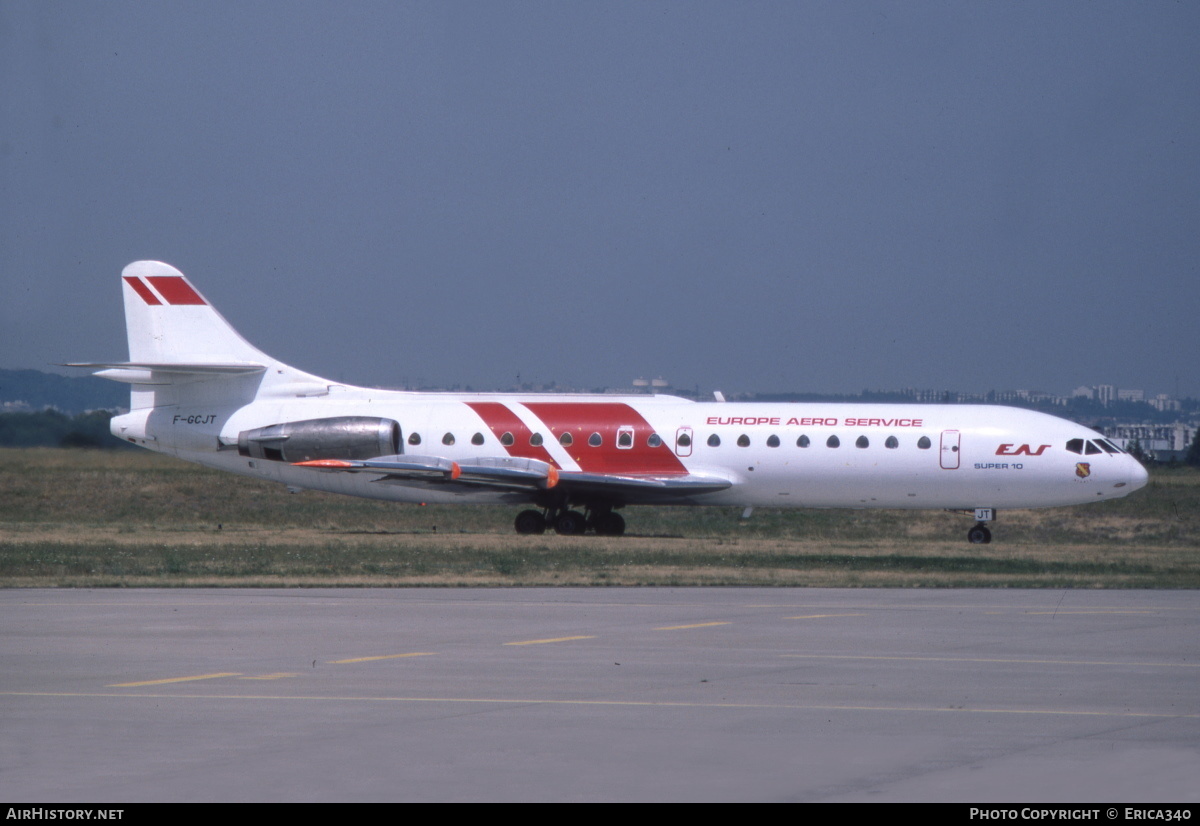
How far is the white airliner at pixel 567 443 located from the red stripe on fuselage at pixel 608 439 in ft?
0.11

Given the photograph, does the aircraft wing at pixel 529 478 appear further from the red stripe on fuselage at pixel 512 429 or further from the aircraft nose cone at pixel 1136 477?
the aircraft nose cone at pixel 1136 477

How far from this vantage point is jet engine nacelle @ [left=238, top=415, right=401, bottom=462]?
37.9m

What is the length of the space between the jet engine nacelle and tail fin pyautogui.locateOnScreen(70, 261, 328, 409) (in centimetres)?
144

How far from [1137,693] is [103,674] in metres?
8.53

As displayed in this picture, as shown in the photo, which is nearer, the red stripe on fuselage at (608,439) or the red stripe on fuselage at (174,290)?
the red stripe on fuselage at (608,439)

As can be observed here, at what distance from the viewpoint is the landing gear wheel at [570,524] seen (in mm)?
37812

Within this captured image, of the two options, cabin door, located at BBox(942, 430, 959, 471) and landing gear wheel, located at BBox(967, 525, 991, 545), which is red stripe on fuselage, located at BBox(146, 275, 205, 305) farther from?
landing gear wheel, located at BBox(967, 525, 991, 545)

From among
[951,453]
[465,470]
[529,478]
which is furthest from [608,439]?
[951,453]

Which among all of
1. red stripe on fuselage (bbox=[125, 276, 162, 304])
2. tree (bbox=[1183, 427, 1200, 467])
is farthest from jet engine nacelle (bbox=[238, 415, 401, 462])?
tree (bbox=[1183, 427, 1200, 467])

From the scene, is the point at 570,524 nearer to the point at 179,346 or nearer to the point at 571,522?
the point at 571,522

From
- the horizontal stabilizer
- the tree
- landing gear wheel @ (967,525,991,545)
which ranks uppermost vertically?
the tree

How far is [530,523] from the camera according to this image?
38281mm

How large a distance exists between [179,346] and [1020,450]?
812 inches

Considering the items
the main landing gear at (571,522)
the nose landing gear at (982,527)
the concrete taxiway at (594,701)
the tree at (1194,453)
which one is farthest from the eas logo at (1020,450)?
the tree at (1194,453)
